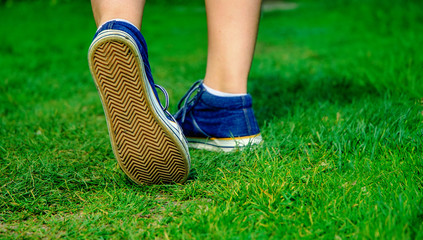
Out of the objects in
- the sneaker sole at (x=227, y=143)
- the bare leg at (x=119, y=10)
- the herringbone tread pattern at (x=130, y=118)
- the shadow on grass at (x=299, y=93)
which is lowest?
the shadow on grass at (x=299, y=93)

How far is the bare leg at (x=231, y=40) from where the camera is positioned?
1.69 meters

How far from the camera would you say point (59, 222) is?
123 centimetres

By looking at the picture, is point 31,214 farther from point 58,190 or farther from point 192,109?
point 192,109

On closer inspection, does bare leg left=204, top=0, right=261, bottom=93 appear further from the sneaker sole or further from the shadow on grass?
the shadow on grass

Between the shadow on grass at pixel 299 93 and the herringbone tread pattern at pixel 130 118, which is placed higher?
the herringbone tread pattern at pixel 130 118

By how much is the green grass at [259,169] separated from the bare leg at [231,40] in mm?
340

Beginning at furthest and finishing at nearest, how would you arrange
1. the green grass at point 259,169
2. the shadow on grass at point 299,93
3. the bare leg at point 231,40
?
the shadow on grass at point 299,93
the bare leg at point 231,40
the green grass at point 259,169

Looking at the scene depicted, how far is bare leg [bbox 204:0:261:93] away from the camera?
66.7 inches

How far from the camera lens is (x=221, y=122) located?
70.2 inches

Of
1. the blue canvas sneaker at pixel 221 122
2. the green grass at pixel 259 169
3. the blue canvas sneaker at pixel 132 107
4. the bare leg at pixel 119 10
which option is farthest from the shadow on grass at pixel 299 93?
the bare leg at pixel 119 10

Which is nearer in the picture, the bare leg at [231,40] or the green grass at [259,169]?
the green grass at [259,169]

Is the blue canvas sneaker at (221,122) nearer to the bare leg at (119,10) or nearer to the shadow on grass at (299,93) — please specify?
the shadow on grass at (299,93)

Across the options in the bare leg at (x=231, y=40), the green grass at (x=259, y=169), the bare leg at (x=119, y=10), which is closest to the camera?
the green grass at (x=259, y=169)

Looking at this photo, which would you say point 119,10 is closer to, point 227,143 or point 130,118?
point 130,118
